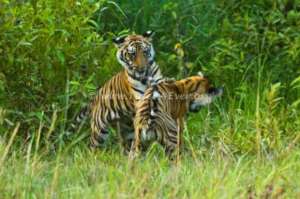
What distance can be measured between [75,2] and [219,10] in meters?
1.79

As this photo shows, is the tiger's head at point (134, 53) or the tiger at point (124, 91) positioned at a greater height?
the tiger's head at point (134, 53)

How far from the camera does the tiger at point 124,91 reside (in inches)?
333

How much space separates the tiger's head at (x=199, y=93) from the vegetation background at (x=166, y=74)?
14cm

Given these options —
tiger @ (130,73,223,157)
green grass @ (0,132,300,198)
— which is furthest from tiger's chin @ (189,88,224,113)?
green grass @ (0,132,300,198)

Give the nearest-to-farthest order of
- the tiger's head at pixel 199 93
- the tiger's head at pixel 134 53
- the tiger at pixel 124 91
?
the tiger's head at pixel 199 93 < the tiger at pixel 124 91 < the tiger's head at pixel 134 53

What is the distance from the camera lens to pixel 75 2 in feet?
26.1

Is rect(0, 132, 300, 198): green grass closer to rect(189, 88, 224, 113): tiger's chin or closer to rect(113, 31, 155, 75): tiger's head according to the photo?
rect(189, 88, 224, 113): tiger's chin

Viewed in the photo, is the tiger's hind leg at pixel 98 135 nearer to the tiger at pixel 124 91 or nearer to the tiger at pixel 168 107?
the tiger at pixel 124 91

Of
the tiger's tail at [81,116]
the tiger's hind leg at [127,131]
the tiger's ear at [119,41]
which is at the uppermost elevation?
the tiger's ear at [119,41]

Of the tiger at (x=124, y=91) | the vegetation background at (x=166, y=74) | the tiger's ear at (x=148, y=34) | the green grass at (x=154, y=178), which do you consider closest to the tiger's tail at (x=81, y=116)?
the tiger at (x=124, y=91)

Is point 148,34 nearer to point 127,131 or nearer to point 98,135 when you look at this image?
point 127,131

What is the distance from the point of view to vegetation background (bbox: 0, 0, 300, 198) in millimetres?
5449

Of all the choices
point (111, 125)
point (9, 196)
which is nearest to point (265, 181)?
point (9, 196)

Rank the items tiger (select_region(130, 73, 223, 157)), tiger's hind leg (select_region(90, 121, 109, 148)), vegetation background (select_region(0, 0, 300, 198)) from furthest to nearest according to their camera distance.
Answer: tiger's hind leg (select_region(90, 121, 109, 148)), tiger (select_region(130, 73, 223, 157)), vegetation background (select_region(0, 0, 300, 198))
